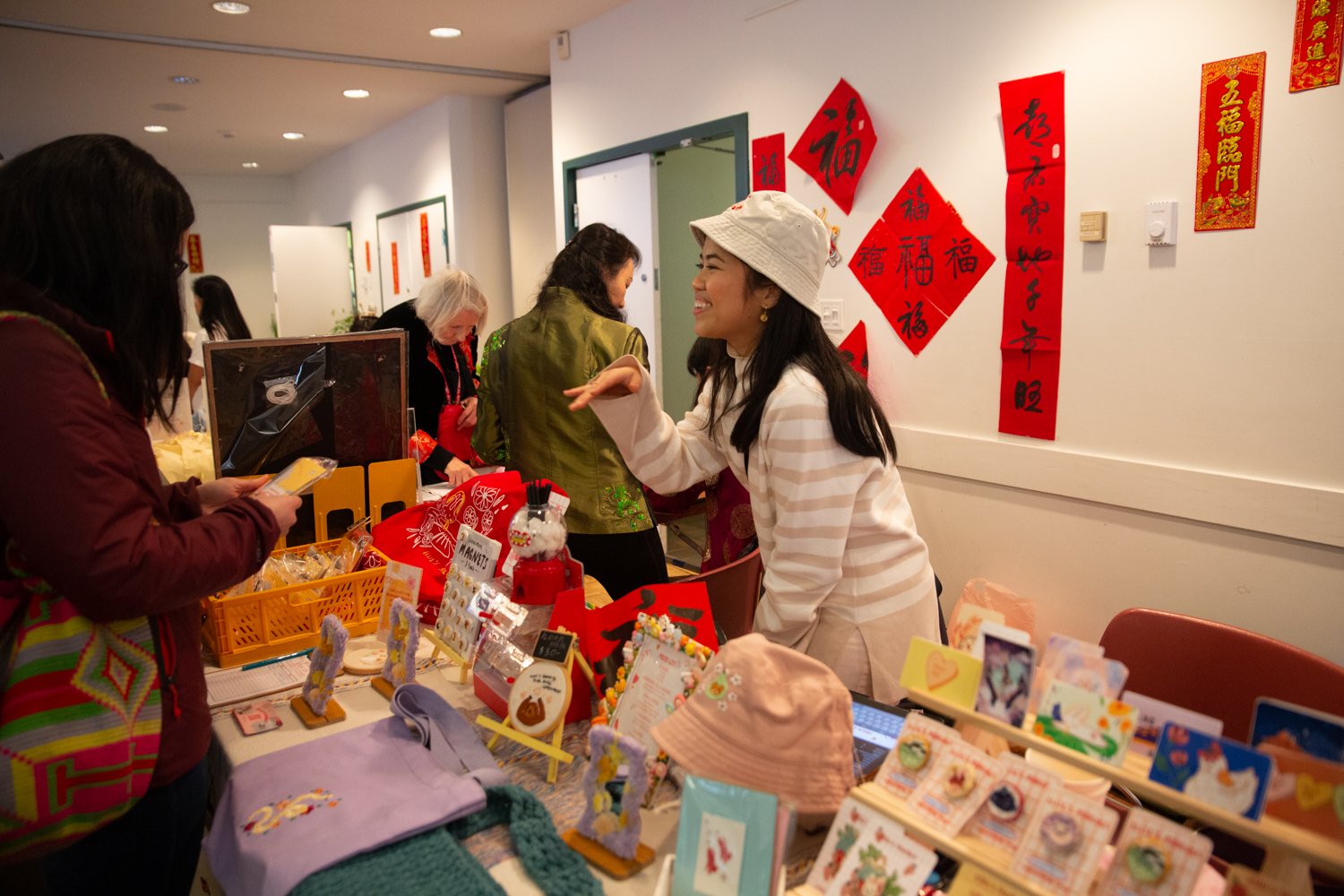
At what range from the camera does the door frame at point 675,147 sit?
366cm

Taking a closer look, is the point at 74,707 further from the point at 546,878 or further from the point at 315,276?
the point at 315,276

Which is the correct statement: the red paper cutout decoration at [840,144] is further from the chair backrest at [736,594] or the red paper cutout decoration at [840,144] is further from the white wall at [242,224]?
the white wall at [242,224]

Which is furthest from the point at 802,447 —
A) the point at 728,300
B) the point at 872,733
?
the point at 872,733

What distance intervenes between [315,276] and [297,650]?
300 inches

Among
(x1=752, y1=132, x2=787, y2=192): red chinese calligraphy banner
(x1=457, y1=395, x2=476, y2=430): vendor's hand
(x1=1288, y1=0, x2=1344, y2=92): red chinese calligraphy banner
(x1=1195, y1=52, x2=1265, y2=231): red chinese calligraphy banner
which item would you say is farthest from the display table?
(x1=752, y1=132, x2=787, y2=192): red chinese calligraphy banner

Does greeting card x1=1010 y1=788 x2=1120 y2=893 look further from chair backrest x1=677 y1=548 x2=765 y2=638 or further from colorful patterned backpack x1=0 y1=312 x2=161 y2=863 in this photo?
chair backrest x1=677 y1=548 x2=765 y2=638

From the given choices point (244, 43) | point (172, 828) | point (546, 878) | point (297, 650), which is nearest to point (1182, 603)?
point (546, 878)

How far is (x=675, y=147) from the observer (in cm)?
414

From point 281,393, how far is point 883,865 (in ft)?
5.02

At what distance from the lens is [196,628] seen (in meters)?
1.20

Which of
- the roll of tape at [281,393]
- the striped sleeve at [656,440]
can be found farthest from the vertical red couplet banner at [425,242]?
the striped sleeve at [656,440]

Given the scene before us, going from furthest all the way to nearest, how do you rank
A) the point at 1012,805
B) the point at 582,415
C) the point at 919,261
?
the point at 919,261 → the point at 582,415 → the point at 1012,805

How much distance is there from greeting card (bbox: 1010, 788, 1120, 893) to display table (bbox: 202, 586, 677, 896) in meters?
0.44

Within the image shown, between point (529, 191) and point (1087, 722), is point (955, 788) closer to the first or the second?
point (1087, 722)
